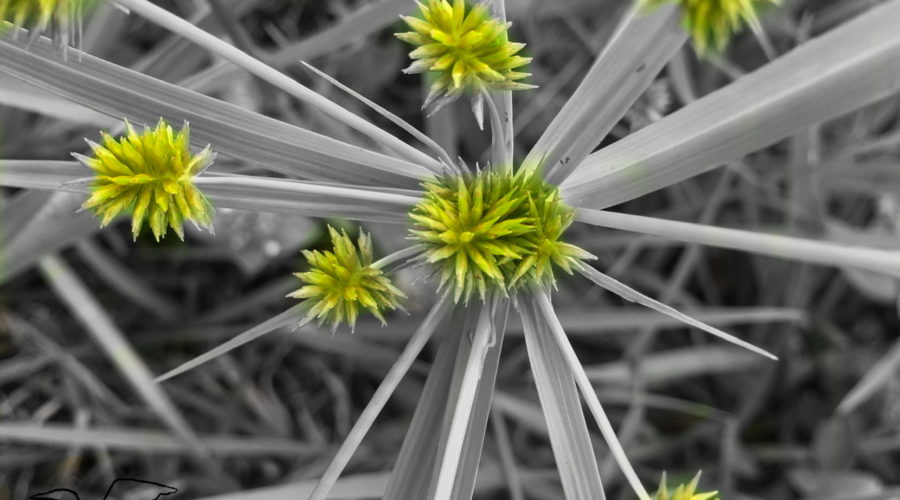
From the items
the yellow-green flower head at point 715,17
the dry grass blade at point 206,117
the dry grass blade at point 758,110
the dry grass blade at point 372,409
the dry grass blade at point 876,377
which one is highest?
the dry grass blade at point 876,377

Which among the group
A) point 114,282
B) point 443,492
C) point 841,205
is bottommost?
point 443,492

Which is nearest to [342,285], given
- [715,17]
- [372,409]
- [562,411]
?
[372,409]

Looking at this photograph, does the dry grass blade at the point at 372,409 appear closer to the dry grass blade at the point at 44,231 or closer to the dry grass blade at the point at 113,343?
the dry grass blade at the point at 44,231

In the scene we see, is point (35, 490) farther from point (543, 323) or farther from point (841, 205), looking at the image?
point (841, 205)

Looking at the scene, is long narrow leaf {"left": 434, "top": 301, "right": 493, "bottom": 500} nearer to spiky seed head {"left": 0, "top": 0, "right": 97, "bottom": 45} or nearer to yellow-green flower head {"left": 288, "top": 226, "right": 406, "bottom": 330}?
yellow-green flower head {"left": 288, "top": 226, "right": 406, "bottom": 330}

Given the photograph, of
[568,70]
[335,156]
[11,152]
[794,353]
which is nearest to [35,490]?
[11,152]

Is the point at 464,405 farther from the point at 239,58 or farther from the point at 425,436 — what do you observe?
the point at 239,58

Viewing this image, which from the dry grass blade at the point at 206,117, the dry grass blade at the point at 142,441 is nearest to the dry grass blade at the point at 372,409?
the dry grass blade at the point at 206,117
